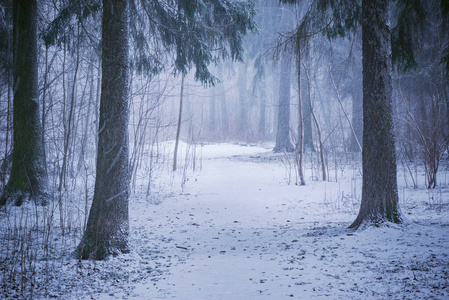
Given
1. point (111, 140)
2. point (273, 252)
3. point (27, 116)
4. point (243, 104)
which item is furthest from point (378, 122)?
point (243, 104)

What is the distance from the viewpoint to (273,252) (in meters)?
4.18

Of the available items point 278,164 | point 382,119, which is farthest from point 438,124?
point 278,164

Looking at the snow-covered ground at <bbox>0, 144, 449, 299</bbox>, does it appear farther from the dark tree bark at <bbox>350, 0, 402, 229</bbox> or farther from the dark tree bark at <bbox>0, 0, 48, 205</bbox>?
the dark tree bark at <bbox>0, 0, 48, 205</bbox>

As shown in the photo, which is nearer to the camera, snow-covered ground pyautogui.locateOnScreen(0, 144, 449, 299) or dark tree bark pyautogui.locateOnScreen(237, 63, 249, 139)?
snow-covered ground pyautogui.locateOnScreen(0, 144, 449, 299)

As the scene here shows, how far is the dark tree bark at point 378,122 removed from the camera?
171 inches

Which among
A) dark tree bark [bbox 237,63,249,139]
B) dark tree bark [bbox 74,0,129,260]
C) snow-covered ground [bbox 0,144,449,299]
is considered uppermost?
dark tree bark [bbox 237,63,249,139]

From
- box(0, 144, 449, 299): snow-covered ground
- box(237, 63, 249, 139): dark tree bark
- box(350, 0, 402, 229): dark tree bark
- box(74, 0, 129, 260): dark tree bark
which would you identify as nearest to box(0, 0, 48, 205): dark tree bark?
box(0, 144, 449, 299): snow-covered ground

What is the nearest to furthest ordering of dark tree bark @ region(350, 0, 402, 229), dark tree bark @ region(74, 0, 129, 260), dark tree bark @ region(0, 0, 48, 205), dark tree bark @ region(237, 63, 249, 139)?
dark tree bark @ region(74, 0, 129, 260) → dark tree bark @ region(350, 0, 402, 229) → dark tree bark @ region(0, 0, 48, 205) → dark tree bark @ region(237, 63, 249, 139)

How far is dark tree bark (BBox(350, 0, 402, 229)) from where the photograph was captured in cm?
434

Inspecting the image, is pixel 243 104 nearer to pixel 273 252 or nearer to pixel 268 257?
pixel 273 252

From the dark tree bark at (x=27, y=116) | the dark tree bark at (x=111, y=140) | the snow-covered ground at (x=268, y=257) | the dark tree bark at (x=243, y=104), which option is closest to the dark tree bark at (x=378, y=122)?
the snow-covered ground at (x=268, y=257)

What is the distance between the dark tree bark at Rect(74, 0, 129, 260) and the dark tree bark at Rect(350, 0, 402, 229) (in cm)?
315

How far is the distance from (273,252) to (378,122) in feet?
7.16

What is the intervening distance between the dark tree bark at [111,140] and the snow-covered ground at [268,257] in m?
0.33
